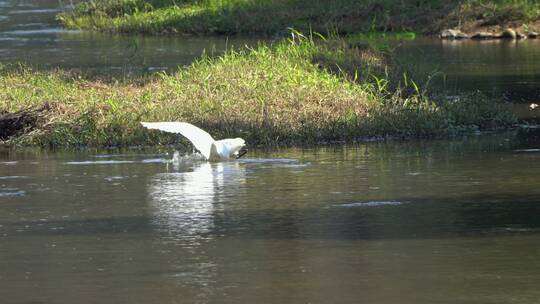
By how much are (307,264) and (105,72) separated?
1346cm

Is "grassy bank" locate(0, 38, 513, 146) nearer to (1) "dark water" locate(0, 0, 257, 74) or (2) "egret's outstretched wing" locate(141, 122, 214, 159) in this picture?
(2) "egret's outstretched wing" locate(141, 122, 214, 159)

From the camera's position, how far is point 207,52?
101 feet

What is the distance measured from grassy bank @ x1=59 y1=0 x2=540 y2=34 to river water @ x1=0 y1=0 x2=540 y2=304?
59.7 ft

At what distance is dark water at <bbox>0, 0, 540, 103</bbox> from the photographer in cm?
2270

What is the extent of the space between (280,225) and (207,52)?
19.5 m

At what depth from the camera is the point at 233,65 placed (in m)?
19.6

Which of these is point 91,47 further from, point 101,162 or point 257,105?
point 101,162

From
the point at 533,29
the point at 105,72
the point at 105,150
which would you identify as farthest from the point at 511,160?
the point at 533,29

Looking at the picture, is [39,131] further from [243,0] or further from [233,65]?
[243,0]

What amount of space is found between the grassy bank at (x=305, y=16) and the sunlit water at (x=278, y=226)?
63.9ft

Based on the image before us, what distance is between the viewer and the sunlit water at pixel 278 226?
913 centimetres

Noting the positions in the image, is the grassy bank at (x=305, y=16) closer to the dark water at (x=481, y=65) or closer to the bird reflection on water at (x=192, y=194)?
the dark water at (x=481, y=65)

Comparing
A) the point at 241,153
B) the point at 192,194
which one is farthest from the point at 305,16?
the point at 192,194

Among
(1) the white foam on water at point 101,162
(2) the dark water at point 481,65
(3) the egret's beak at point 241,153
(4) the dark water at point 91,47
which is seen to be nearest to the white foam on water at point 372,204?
(3) the egret's beak at point 241,153
